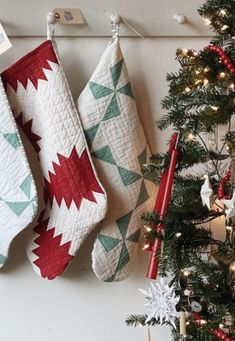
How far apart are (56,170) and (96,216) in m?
0.13

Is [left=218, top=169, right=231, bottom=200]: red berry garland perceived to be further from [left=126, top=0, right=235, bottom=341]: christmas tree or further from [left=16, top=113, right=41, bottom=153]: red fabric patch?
[left=16, top=113, right=41, bottom=153]: red fabric patch

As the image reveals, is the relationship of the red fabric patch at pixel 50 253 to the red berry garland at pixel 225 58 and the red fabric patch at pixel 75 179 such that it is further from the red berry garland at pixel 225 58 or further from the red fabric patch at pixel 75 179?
the red berry garland at pixel 225 58

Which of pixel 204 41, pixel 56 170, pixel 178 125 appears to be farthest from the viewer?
pixel 204 41

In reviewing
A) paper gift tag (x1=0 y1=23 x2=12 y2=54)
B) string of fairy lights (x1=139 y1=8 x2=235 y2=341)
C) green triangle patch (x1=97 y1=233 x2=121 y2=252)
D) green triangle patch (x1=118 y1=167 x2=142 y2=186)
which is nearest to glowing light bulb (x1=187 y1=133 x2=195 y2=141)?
string of fairy lights (x1=139 y1=8 x2=235 y2=341)

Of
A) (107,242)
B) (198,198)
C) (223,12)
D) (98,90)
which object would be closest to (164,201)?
(198,198)

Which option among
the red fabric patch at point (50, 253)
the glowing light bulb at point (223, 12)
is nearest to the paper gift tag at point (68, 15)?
the glowing light bulb at point (223, 12)

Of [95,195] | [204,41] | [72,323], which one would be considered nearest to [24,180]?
[95,195]

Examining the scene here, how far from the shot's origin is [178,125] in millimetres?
976

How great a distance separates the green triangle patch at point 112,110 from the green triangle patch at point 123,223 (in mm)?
228

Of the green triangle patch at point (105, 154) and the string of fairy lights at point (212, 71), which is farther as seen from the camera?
the green triangle patch at point (105, 154)

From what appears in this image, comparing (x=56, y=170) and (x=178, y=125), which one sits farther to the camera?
(x=56, y=170)

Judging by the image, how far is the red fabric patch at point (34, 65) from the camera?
1069 mm

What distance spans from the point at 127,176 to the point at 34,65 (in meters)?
0.32

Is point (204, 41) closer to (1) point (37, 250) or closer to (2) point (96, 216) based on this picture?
(2) point (96, 216)
